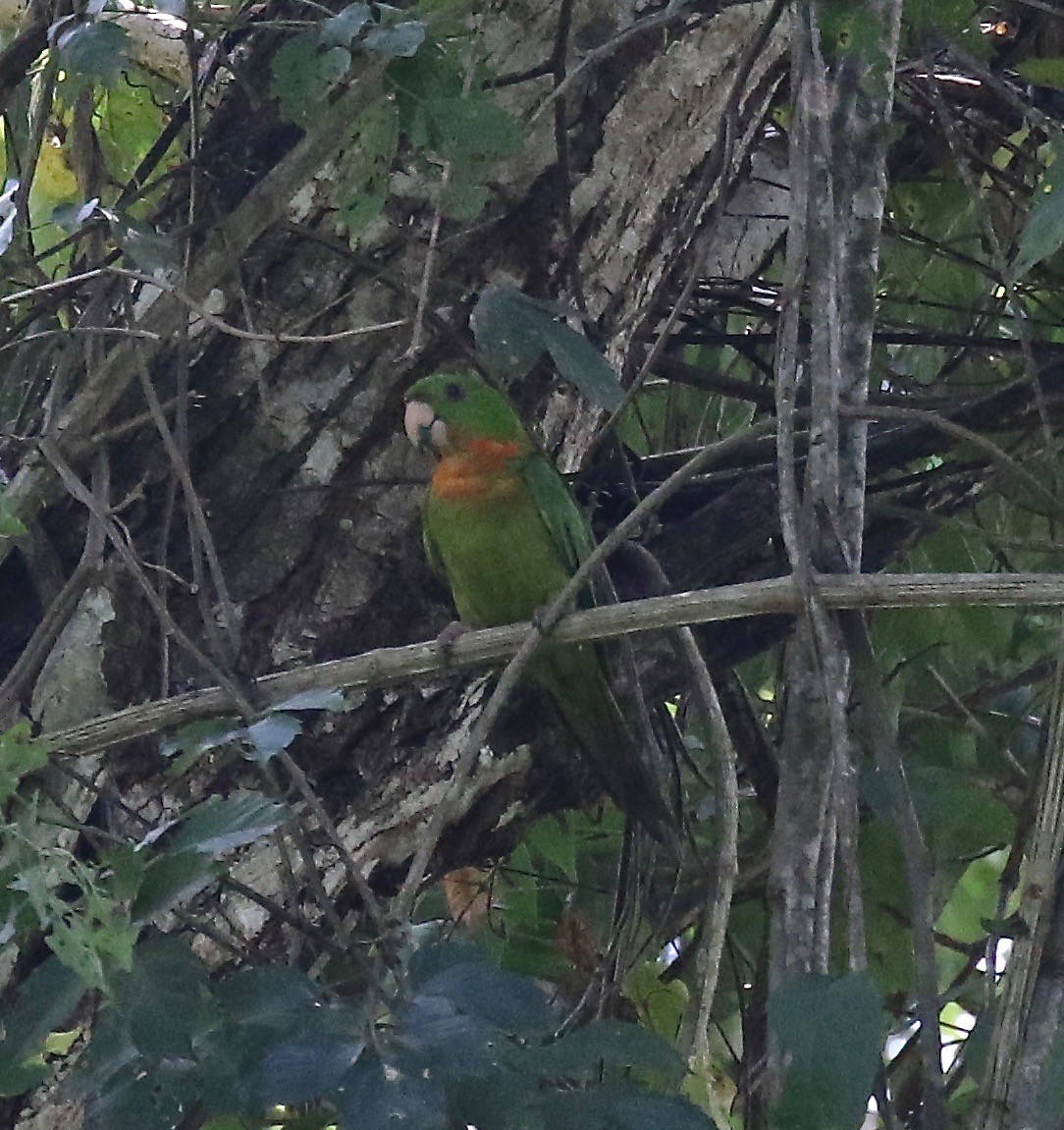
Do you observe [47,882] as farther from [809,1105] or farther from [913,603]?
[913,603]

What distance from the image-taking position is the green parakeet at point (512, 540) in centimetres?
254

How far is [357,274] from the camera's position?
2406 millimetres

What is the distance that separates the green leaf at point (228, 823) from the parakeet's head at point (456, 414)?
1.08 m

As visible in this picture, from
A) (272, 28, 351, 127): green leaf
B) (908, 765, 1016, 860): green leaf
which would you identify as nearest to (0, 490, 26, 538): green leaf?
(272, 28, 351, 127): green leaf

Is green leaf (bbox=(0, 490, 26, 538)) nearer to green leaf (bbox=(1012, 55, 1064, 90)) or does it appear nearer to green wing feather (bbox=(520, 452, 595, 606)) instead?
green wing feather (bbox=(520, 452, 595, 606))

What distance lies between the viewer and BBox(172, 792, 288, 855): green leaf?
4.72 ft

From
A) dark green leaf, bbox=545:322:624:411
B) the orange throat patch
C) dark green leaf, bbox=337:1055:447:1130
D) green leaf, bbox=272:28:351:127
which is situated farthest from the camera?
the orange throat patch

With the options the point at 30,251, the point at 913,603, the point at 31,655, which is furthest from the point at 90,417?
the point at 913,603

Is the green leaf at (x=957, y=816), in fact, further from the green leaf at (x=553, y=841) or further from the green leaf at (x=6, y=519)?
the green leaf at (x=6, y=519)

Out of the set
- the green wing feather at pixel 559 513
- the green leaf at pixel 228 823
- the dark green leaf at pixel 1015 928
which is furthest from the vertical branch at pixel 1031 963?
the green wing feather at pixel 559 513

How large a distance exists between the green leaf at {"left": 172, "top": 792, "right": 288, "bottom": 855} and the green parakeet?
3.44 feet

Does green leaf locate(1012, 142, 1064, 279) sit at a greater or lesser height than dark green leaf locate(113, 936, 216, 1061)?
greater

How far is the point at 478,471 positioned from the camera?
110 inches

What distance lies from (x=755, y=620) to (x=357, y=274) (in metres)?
0.92
